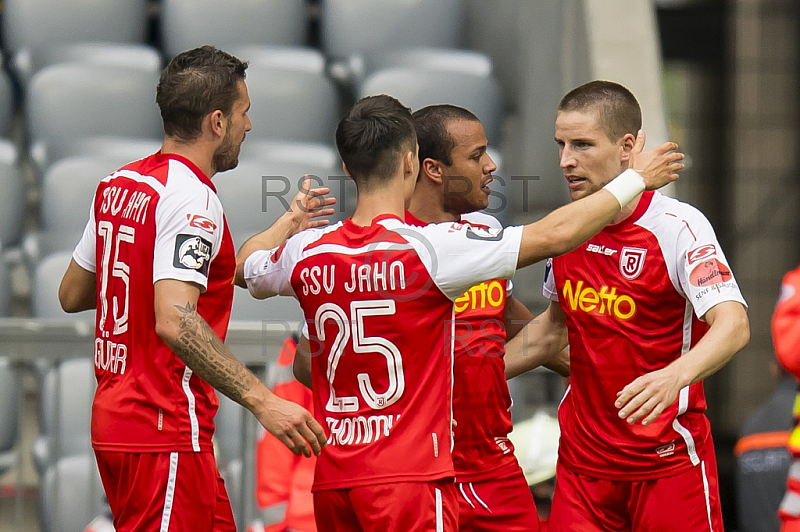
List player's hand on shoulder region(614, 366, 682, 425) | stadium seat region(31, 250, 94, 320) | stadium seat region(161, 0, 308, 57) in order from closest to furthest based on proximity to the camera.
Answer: player's hand on shoulder region(614, 366, 682, 425) < stadium seat region(31, 250, 94, 320) < stadium seat region(161, 0, 308, 57)

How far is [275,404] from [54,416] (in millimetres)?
1841

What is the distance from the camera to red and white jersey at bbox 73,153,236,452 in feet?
11.3

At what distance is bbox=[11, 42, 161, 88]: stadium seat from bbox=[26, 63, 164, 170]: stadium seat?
14cm

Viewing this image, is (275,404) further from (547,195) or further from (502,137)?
(502,137)

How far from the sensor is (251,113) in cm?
716

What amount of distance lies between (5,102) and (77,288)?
3.67m

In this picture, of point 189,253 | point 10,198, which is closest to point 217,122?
point 189,253

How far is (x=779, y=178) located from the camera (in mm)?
11383

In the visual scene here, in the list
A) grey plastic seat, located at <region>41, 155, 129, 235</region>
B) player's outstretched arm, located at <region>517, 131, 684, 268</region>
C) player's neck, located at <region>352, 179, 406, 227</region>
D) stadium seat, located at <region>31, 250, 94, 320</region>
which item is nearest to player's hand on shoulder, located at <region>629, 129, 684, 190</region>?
player's outstretched arm, located at <region>517, 131, 684, 268</region>

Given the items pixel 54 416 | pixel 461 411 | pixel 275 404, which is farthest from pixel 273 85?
pixel 275 404

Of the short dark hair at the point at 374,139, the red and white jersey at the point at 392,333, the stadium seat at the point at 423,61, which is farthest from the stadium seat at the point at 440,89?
the red and white jersey at the point at 392,333

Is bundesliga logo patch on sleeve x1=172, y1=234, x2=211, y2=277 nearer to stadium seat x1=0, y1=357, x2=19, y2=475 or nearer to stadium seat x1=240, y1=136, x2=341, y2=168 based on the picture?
stadium seat x1=0, y1=357, x2=19, y2=475

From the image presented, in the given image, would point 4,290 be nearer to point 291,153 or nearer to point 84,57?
point 291,153

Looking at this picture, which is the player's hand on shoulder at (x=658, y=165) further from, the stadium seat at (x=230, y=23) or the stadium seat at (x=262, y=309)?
the stadium seat at (x=230, y=23)
